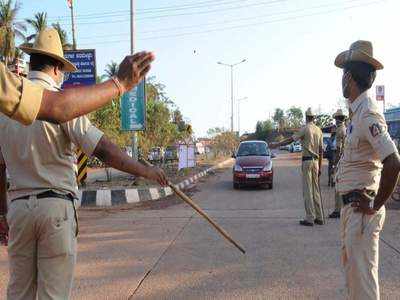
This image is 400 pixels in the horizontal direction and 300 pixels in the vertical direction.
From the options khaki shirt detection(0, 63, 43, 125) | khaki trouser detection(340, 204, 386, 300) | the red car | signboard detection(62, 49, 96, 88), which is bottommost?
the red car

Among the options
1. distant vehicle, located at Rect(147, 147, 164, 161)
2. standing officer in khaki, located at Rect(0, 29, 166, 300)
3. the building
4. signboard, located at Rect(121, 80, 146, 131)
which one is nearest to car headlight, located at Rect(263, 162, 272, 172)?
signboard, located at Rect(121, 80, 146, 131)

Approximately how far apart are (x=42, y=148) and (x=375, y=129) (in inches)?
81.9

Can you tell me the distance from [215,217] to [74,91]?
846 centimetres

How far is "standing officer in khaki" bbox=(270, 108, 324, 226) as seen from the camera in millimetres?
9273

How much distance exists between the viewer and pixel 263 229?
887cm

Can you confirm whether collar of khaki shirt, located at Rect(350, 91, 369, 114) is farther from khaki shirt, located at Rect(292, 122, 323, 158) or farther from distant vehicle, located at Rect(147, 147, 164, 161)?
distant vehicle, located at Rect(147, 147, 164, 161)

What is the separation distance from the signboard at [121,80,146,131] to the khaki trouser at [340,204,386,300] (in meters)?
12.8

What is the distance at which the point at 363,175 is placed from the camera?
355cm

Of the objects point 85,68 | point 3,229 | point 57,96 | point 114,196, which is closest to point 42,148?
point 3,229

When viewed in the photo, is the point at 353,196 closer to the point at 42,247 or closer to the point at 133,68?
the point at 133,68

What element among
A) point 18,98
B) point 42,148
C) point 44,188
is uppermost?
point 18,98

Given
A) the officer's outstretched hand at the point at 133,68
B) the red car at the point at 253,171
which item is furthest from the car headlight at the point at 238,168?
the officer's outstretched hand at the point at 133,68

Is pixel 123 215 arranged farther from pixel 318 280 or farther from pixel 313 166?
pixel 318 280

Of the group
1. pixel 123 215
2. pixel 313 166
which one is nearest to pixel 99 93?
pixel 313 166
